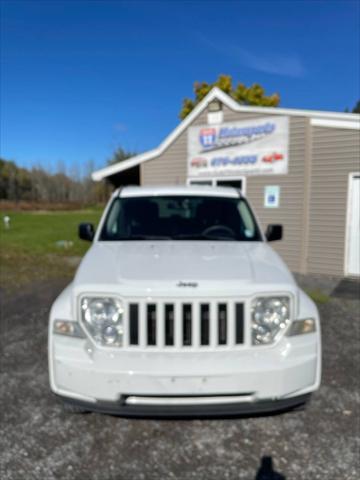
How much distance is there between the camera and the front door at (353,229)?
8.47 m

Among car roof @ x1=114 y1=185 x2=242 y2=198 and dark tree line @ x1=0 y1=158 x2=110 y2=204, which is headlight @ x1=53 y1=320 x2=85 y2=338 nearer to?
car roof @ x1=114 y1=185 x2=242 y2=198

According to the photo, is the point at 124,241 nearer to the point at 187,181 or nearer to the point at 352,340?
the point at 352,340

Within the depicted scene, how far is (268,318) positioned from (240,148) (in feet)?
26.4

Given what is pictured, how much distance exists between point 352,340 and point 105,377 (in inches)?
140

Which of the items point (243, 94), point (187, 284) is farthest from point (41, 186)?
point (187, 284)

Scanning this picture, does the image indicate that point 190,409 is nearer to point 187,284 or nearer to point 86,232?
point 187,284

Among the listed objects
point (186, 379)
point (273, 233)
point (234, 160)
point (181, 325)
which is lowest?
point (186, 379)

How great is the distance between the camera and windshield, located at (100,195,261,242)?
3.64 metres

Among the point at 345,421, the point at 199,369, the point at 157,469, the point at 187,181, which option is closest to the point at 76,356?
the point at 199,369

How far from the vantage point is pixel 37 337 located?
4781 millimetres

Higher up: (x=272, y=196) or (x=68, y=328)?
(x=272, y=196)

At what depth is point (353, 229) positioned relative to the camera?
28.1ft

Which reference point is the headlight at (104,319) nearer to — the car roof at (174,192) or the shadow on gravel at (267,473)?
the shadow on gravel at (267,473)

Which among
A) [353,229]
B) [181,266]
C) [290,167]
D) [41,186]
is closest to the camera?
[181,266]
